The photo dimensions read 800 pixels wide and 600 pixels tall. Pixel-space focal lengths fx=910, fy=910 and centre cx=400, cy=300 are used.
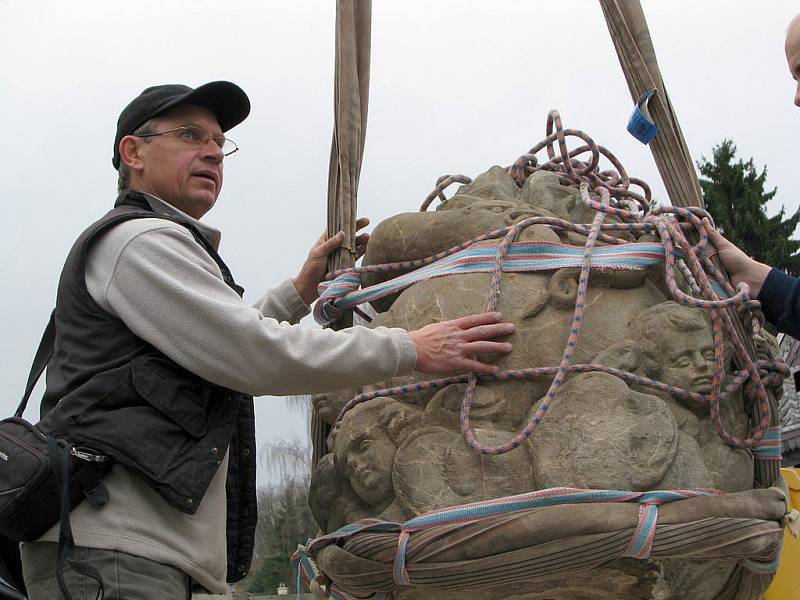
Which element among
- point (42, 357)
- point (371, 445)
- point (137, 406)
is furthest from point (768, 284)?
point (42, 357)

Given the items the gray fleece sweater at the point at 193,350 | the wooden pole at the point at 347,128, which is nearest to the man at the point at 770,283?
the gray fleece sweater at the point at 193,350

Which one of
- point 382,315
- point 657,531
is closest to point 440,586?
point 657,531

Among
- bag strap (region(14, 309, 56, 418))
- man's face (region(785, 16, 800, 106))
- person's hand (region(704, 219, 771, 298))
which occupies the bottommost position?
bag strap (region(14, 309, 56, 418))

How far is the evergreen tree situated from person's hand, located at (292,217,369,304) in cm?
1199

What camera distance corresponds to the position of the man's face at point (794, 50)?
1.73m

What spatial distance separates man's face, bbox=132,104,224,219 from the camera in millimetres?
1955

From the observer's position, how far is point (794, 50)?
1745 millimetres

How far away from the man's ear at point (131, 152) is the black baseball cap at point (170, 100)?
0.02 meters

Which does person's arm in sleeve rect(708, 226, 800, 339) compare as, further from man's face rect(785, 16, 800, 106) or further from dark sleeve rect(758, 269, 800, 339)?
man's face rect(785, 16, 800, 106)

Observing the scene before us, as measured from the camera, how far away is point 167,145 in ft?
6.43

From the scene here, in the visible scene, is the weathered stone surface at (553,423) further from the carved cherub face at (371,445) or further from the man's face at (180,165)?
the man's face at (180,165)

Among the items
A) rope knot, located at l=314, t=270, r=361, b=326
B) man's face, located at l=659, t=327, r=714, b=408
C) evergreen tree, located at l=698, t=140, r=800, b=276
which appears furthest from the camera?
evergreen tree, located at l=698, t=140, r=800, b=276

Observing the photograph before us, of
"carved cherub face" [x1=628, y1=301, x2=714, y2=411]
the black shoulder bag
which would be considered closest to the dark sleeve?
"carved cherub face" [x1=628, y1=301, x2=714, y2=411]

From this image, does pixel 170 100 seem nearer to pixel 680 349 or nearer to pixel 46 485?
pixel 46 485
